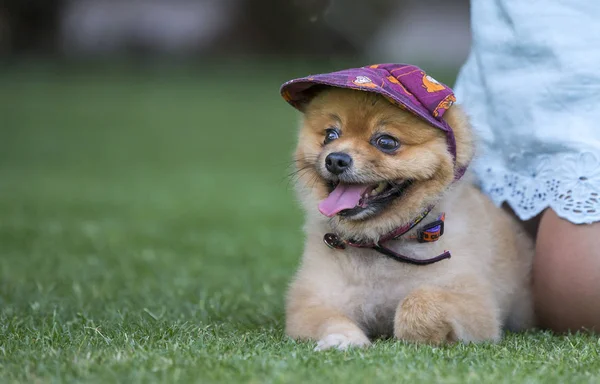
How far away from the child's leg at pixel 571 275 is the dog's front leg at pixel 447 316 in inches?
20.2

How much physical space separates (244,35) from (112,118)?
6456 millimetres

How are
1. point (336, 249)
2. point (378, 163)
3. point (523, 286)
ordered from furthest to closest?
point (523, 286), point (336, 249), point (378, 163)

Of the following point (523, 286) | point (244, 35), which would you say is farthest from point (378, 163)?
point (244, 35)

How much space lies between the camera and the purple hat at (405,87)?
2.81 metres

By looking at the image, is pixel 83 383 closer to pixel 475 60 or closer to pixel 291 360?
pixel 291 360

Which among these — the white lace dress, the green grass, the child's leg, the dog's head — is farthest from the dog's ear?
the green grass

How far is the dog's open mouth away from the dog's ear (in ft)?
0.72

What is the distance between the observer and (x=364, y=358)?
244 cm

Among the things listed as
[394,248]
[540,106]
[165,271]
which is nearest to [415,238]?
[394,248]

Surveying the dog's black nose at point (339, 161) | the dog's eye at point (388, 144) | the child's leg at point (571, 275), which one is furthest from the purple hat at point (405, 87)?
the child's leg at point (571, 275)

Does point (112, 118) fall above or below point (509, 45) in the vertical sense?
below

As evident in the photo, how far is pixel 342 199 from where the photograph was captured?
291 centimetres

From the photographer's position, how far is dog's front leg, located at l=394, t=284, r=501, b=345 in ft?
9.00

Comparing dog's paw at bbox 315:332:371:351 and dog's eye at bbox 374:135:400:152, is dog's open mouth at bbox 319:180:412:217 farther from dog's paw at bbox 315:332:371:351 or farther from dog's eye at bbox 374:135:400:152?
dog's paw at bbox 315:332:371:351
